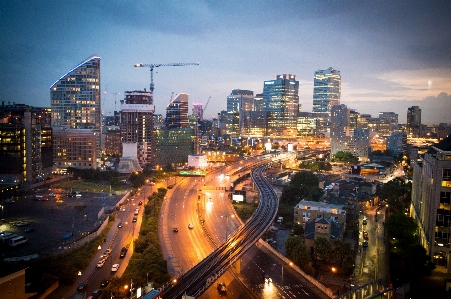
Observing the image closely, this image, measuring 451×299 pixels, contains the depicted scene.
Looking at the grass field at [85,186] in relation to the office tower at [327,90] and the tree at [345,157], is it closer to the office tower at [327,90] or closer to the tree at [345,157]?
the tree at [345,157]

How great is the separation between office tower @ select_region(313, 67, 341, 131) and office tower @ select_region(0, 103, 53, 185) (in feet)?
187

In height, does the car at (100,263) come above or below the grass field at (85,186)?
below

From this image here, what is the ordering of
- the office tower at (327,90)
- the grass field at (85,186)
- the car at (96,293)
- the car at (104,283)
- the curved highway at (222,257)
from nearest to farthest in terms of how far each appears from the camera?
the curved highway at (222,257), the car at (96,293), the car at (104,283), the grass field at (85,186), the office tower at (327,90)

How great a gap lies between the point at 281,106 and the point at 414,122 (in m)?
19.0

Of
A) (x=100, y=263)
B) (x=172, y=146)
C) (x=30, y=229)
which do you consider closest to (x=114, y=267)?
(x=100, y=263)

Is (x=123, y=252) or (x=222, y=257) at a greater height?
(x=222, y=257)

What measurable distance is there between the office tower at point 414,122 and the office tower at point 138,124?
39453 mm

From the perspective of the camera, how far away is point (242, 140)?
44344 millimetres

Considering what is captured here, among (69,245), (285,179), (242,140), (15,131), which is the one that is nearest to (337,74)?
(242,140)

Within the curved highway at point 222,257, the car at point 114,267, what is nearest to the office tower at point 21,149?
the car at point 114,267

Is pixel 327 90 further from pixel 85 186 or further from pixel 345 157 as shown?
pixel 85 186

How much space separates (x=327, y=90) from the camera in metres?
70.1

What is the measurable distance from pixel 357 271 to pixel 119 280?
614cm

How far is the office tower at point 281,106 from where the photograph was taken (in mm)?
55562
